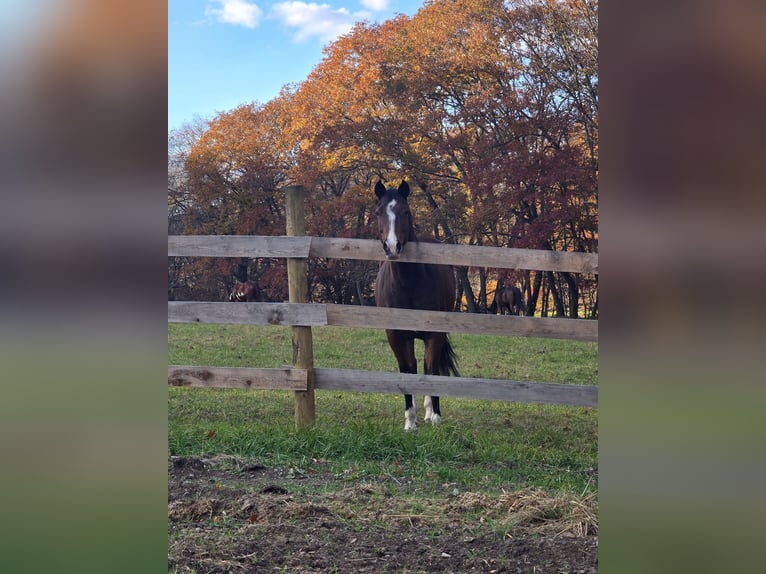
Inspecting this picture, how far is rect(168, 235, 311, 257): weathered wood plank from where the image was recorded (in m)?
4.30

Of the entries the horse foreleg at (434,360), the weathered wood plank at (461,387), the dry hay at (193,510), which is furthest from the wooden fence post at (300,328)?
the dry hay at (193,510)

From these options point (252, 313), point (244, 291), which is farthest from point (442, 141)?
point (252, 313)

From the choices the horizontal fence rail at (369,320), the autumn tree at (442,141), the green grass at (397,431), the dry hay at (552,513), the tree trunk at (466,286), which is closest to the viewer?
the dry hay at (552,513)

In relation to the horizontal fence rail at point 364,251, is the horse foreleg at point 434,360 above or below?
below

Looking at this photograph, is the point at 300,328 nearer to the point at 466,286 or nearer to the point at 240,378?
the point at 240,378

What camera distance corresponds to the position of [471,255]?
431cm

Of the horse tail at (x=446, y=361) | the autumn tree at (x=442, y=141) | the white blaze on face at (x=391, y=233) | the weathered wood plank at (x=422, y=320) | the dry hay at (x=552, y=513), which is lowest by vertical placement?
the dry hay at (x=552, y=513)

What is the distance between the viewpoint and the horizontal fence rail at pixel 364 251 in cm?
418

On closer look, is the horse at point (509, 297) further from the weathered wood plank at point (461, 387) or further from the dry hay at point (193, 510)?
the dry hay at point (193, 510)
